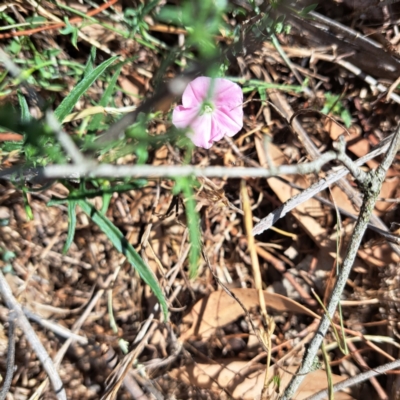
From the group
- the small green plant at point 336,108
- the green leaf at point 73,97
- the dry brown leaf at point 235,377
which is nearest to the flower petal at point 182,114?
the green leaf at point 73,97

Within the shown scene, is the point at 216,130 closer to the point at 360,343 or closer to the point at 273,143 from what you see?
the point at 273,143

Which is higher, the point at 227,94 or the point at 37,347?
the point at 227,94

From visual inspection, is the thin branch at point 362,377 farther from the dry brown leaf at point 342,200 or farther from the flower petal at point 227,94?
the flower petal at point 227,94

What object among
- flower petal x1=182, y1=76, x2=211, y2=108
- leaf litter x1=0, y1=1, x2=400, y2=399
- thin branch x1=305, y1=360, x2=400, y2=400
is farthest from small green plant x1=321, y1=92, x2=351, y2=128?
thin branch x1=305, y1=360, x2=400, y2=400

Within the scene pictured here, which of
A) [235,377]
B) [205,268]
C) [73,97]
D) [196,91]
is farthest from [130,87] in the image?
[235,377]

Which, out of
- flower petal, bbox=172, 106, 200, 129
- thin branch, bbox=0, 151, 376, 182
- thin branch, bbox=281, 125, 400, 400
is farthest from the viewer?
flower petal, bbox=172, 106, 200, 129

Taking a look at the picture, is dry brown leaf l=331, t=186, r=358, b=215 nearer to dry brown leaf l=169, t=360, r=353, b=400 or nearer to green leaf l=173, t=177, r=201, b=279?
dry brown leaf l=169, t=360, r=353, b=400

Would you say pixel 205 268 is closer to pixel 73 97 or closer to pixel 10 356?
pixel 10 356
